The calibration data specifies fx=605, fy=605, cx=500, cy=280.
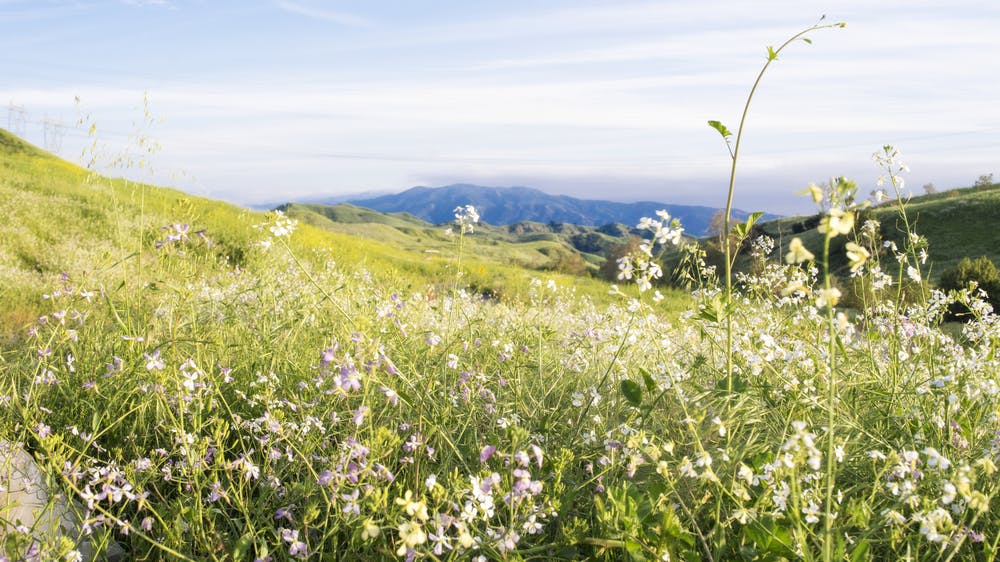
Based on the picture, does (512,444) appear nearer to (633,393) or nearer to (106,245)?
(633,393)

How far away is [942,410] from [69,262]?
554 inches

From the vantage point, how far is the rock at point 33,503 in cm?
296

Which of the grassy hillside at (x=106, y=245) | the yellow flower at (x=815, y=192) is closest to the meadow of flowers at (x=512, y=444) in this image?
the yellow flower at (x=815, y=192)

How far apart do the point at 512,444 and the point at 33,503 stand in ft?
8.10

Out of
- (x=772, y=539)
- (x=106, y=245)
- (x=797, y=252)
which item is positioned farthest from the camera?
(x=106, y=245)

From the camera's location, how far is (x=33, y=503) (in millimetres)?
3016

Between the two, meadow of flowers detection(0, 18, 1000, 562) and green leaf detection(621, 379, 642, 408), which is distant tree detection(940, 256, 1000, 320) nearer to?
meadow of flowers detection(0, 18, 1000, 562)

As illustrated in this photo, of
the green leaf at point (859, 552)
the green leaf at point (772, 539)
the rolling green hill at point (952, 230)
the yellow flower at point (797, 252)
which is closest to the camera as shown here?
the yellow flower at point (797, 252)

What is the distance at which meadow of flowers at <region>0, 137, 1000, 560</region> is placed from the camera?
2.26 metres

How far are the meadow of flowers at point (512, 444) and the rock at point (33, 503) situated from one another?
50 millimetres

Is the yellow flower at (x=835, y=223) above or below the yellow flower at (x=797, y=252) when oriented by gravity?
above

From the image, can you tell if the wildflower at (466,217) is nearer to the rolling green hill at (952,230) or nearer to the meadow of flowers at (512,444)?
the meadow of flowers at (512,444)

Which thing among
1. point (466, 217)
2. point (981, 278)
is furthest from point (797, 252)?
point (981, 278)

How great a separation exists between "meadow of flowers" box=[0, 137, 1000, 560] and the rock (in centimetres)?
5
